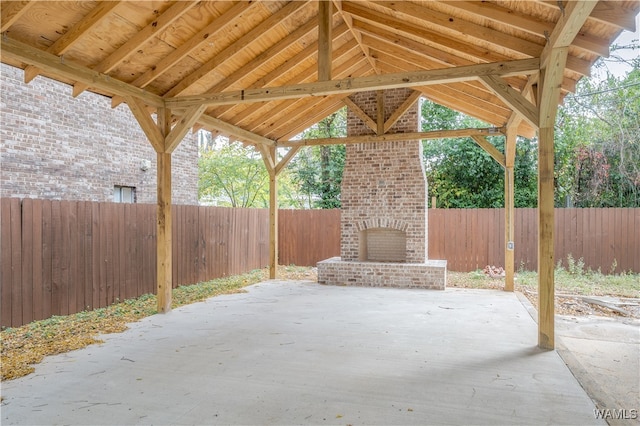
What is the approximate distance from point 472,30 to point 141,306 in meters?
6.04

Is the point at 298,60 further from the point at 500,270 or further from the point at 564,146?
the point at 564,146

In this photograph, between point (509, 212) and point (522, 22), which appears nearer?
point (522, 22)

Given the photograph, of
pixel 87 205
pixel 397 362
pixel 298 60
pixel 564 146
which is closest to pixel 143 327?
pixel 87 205

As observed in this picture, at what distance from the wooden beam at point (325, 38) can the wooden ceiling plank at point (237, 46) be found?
0.27 m

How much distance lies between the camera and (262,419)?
2.65 metres

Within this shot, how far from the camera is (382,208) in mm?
8547

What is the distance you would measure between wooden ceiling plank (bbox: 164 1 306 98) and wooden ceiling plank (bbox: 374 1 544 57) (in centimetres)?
141

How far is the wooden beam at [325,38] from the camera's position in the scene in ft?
16.6

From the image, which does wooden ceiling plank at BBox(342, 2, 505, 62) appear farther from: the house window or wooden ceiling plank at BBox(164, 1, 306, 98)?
the house window

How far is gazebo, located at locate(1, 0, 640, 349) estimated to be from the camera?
150 inches

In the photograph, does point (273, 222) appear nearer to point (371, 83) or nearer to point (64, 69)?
point (371, 83)

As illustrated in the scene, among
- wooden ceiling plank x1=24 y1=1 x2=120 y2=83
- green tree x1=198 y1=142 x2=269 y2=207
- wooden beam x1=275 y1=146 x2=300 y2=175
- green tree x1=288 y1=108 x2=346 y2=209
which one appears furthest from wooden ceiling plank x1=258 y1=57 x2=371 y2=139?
green tree x1=288 y1=108 x2=346 y2=209

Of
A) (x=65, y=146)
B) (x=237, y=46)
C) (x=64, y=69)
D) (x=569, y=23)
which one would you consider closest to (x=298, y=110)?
(x=237, y=46)

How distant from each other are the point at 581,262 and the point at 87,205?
10.4 m
